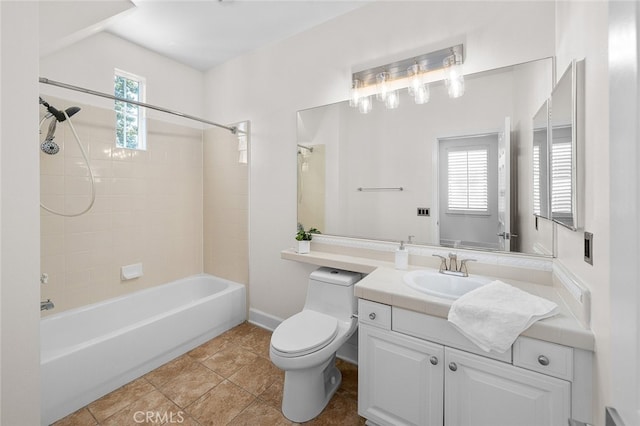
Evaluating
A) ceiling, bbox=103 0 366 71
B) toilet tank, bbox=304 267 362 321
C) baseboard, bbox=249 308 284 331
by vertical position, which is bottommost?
baseboard, bbox=249 308 284 331

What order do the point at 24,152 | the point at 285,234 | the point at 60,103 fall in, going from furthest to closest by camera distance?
the point at 285,234
the point at 60,103
the point at 24,152

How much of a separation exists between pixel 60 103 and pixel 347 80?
7.24 feet

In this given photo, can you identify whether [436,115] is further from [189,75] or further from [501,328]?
[189,75]

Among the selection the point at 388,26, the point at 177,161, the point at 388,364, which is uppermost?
the point at 388,26

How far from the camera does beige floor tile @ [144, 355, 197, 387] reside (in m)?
1.91

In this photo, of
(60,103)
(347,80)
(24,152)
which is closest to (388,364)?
(24,152)

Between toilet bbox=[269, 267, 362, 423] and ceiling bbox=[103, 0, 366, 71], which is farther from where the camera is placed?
ceiling bbox=[103, 0, 366, 71]

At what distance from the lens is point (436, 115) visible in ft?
5.79

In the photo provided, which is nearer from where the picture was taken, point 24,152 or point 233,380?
point 24,152

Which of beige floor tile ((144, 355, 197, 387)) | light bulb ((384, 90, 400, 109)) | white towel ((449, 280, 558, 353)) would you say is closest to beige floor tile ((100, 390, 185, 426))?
beige floor tile ((144, 355, 197, 387))

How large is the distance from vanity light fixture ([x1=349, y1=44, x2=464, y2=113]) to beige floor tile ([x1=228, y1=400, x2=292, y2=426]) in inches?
81.8

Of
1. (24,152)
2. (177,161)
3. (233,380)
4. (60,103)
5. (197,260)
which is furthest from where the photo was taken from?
Answer: (197,260)

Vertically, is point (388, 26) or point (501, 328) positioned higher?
point (388, 26)

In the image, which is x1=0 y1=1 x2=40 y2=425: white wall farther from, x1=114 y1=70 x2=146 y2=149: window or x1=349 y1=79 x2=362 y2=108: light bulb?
x1=114 y1=70 x2=146 y2=149: window
